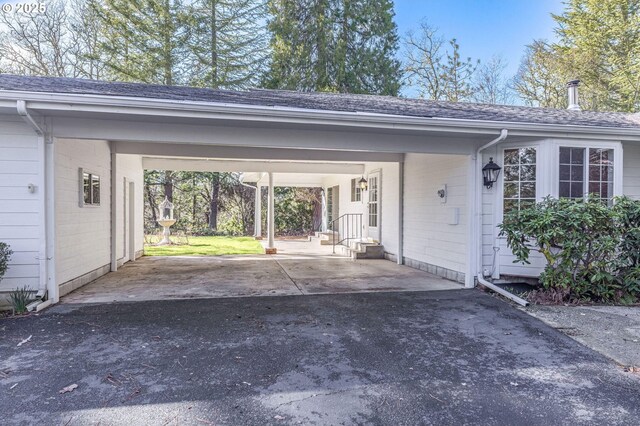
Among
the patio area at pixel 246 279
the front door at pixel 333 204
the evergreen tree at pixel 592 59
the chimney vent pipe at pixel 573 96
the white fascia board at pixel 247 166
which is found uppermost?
the evergreen tree at pixel 592 59

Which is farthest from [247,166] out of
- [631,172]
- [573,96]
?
[631,172]

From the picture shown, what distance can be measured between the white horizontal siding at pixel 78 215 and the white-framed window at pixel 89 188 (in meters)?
0.09

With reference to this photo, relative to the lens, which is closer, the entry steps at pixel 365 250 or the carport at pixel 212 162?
the carport at pixel 212 162

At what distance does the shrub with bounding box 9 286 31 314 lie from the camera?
4773mm

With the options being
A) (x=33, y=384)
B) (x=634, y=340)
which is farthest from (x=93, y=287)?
(x=634, y=340)

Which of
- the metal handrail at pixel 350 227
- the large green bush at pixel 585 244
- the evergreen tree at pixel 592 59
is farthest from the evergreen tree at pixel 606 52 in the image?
the large green bush at pixel 585 244

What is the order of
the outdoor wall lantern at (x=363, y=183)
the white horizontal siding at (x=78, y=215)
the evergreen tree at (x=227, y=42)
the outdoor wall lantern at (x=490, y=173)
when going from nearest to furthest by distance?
1. the white horizontal siding at (x=78, y=215)
2. the outdoor wall lantern at (x=490, y=173)
3. the outdoor wall lantern at (x=363, y=183)
4. the evergreen tree at (x=227, y=42)

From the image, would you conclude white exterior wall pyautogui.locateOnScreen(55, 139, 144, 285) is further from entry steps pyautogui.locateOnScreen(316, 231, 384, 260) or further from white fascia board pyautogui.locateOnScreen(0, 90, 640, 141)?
entry steps pyautogui.locateOnScreen(316, 231, 384, 260)

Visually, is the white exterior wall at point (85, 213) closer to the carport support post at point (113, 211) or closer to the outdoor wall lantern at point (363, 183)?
the carport support post at point (113, 211)

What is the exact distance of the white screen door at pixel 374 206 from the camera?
10820 millimetres

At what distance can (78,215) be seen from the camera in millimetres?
Answer: 6406

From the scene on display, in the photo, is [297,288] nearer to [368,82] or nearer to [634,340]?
[634,340]

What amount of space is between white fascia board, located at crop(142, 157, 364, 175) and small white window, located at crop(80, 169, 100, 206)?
316cm

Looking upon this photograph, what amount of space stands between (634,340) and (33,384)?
562 cm
